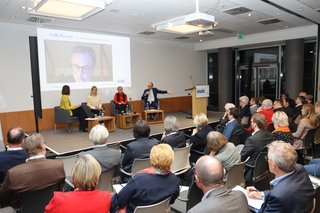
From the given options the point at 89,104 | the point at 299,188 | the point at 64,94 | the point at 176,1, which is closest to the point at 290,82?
the point at 176,1

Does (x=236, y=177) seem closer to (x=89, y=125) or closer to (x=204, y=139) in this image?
(x=204, y=139)

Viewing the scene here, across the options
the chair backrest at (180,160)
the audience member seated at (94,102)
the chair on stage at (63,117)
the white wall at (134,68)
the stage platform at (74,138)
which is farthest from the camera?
the audience member seated at (94,102)

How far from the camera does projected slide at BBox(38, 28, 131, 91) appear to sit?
7.78 m

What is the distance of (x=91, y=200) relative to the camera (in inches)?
67.1

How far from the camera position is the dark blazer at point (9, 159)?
2.67m

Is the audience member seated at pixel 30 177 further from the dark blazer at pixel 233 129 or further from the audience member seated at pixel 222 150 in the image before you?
the dark blazer at pixel 233 129

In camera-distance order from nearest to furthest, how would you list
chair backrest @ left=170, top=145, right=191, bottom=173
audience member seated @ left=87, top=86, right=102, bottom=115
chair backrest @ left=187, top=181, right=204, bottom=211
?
chair backrest @ left=187, top=181, right=204, bottom=211 → chair backrest @ left=170, top=145, right=191, bottom=173 → audience member seated @ left=87, top=86, right=102, bottom=115

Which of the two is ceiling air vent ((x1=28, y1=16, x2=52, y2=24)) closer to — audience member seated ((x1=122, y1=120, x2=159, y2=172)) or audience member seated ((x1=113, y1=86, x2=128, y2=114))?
audience member seated ((x1=113, y1=86, x2=128, y2=114))

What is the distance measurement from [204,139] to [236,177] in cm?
104

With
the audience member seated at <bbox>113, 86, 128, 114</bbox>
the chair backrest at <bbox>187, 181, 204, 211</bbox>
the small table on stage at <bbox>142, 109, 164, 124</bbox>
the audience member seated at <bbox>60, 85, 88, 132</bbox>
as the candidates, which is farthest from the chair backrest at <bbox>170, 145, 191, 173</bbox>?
the small table on stage at <bbox>142, 109, 164, 124</bbox>

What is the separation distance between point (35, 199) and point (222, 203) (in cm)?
167

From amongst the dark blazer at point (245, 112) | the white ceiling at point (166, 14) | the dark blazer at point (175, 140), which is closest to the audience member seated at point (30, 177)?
the dark blazer at point (175, 140)

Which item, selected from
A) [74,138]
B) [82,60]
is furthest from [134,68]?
A: [74,138]

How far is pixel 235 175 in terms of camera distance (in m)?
2.81
